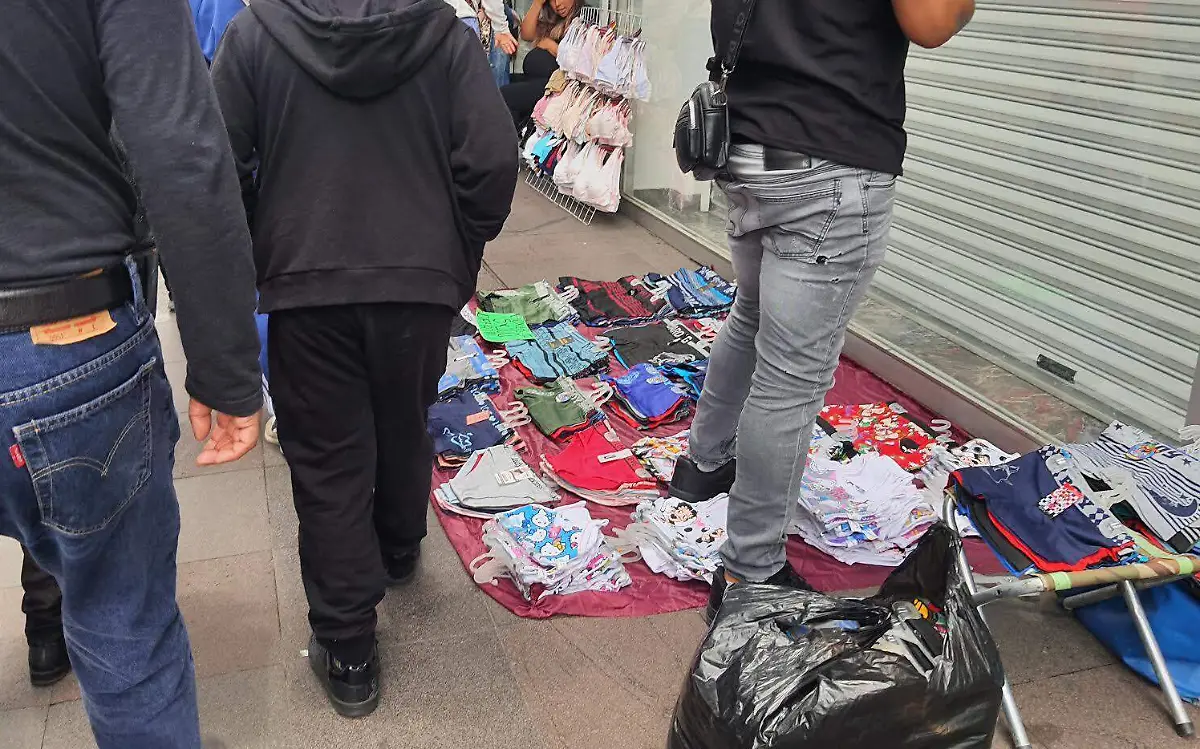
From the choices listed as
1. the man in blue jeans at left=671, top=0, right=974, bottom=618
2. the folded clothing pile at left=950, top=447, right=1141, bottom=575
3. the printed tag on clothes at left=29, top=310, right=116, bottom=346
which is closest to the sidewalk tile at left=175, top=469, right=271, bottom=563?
the man in blue jeans at left=671, top=0, right=974, bottom=618

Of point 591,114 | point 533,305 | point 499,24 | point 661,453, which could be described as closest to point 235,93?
point 661,453

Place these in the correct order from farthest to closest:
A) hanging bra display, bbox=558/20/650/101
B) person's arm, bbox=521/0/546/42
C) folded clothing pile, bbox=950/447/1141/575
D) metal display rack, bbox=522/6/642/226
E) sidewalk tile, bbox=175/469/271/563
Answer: person's arm, bbox=521/0/546/42
metal display rack, bbox=522/6/642/226
hanging bra display, bbox=558/20/650/101
sidewalk tile, bbox=175/469/271/563
folded clothing pile, bbox=950/447/1141/575

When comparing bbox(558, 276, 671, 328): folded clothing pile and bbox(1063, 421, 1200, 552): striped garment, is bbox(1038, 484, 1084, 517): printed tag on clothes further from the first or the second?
bbox(558, 276, 671, 328): folded clothing pile

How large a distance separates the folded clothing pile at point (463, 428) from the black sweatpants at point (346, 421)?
1.09m

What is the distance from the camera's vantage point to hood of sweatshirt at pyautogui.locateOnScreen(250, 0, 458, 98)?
5.94ft

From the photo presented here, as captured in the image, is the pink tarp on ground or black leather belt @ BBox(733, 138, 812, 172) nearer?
black leather belt @ BBox(733, 138, 812, 172)

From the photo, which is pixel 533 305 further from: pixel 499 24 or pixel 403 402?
pixel 499 24

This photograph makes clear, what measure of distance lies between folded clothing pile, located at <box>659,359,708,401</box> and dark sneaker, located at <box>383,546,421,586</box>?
4.92ft

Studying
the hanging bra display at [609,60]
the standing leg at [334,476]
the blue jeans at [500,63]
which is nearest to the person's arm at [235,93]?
the standing leg at [334,476]

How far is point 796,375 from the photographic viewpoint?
7.41 ft

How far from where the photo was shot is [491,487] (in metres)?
3.13

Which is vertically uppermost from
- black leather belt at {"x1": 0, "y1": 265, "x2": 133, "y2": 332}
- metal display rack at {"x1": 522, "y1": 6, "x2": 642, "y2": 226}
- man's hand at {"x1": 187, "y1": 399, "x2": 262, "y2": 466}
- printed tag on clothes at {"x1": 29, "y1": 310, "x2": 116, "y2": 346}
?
black leather belt at {"x1": 0, "y1": 265, "x2": 133, "y2": 332}

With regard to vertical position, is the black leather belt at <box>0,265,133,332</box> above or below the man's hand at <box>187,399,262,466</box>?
above

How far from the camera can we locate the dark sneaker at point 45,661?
2246 millimetres
